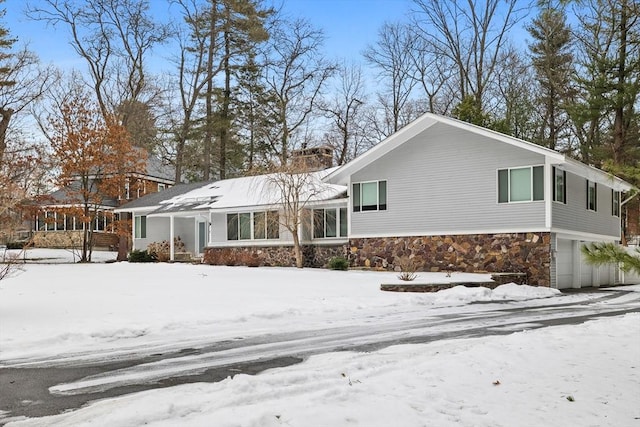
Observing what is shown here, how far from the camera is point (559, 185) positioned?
2011 cm

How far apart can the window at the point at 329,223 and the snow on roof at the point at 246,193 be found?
79cm

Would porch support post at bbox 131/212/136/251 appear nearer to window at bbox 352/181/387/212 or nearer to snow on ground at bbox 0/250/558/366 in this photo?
snow on ground at bbox 0/250/558/366

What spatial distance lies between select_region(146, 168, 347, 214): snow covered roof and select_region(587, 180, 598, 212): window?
974 cm

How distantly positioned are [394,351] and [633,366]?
9.04 feet

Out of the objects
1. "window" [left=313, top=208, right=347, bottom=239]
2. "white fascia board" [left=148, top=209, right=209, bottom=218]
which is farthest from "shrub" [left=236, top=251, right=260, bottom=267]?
"white fascia board" [left=148, top=209, right=209, bottom=218]

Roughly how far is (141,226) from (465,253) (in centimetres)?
1934

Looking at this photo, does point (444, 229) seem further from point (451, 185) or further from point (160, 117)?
point (160, 117)

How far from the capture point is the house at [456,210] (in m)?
19.7

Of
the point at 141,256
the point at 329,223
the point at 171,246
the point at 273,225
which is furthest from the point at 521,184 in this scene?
the point at 141,256

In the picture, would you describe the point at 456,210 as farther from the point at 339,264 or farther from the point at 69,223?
the point at 69,223

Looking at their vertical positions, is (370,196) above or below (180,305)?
above

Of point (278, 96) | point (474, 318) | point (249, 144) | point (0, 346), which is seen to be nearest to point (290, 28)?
point (278, 96)

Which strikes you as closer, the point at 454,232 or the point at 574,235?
the point at 454,232

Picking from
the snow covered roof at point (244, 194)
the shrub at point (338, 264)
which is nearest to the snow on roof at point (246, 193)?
the snow covered roof at point (244, 194)
